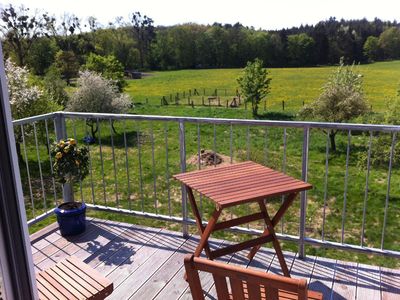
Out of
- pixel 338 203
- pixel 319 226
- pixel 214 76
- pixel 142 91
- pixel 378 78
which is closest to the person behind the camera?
pixel 319 226

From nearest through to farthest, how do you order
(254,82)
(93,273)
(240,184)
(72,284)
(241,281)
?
(241,281) < (72,284) < (93,273) < (240,184) < (254,82)

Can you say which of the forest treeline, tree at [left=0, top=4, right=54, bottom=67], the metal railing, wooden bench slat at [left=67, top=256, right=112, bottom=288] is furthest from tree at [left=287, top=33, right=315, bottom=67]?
wooden bench slat at [left=67, top=256, right=112, bottom=288]

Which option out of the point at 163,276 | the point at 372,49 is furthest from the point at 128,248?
the point at 372,49

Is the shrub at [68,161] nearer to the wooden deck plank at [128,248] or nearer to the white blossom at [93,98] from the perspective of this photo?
the wooden deck plank at [128,248]

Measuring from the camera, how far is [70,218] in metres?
3.74

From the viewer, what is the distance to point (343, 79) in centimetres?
1330

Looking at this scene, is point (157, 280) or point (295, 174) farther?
point (295, 174)

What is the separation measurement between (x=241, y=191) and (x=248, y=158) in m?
1.03

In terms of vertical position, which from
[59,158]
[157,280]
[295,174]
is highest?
[59,158]

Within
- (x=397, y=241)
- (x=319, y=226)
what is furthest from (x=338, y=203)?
(x=397, y=241)

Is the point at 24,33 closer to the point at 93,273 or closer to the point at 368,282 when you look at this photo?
the point at 93,273

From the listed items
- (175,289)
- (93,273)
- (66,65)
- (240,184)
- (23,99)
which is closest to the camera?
(93,273)

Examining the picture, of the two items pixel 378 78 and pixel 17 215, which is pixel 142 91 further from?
pixel 17 215

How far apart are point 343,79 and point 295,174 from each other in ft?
18.7
